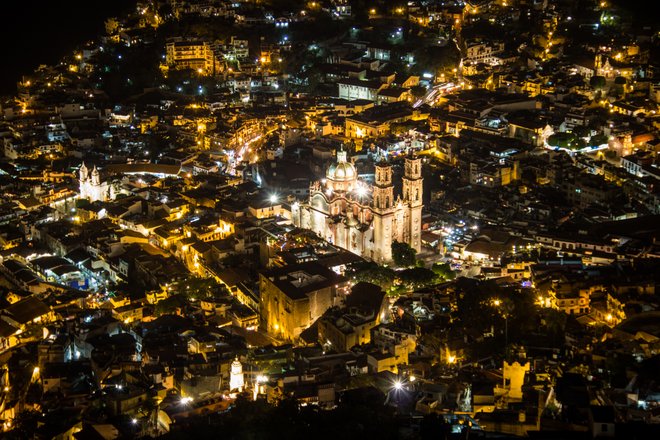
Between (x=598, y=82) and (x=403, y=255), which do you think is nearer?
(x=403, y=255)

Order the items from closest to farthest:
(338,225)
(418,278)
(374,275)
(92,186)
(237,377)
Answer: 1. (237,377)
2. (374,275)
3. (418,278)
4. (338,225)
5. (92,186)

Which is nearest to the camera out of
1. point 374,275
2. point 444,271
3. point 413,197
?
point 374,275

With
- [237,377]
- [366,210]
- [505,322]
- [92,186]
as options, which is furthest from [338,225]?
[237,377]

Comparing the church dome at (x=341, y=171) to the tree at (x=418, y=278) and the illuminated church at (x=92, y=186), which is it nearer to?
the tree at (x=418, y=278)

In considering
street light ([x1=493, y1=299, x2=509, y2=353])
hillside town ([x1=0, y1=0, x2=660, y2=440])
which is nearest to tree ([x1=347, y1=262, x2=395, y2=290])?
hillside town ([x1=0, y1=0, x2=660, y2=440])

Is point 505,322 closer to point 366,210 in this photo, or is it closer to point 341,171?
point 366,210

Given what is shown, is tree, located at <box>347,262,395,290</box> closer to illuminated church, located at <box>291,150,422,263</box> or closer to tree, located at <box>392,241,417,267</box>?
tree, located at <box>392,241,417,267</box>

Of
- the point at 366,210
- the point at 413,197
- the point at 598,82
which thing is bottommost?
the point at 366,210

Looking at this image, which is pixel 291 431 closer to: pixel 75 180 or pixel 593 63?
pixel 75 180

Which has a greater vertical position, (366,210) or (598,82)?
(598,82)
